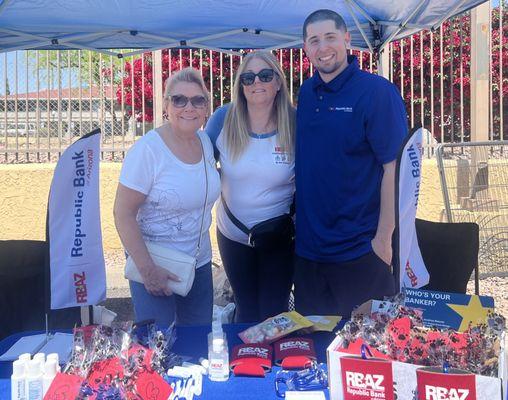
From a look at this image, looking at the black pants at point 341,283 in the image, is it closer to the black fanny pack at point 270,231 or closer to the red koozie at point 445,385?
the black fanny pack at point 270,231

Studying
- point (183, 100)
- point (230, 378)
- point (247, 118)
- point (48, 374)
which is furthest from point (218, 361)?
point (247, 118)

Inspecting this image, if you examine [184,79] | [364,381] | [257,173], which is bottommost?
[364,381]

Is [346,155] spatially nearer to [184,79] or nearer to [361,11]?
[184,79]

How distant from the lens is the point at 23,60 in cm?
643

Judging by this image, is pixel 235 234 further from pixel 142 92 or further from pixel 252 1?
pixel 142 92

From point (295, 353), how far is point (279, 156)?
3.51 ft

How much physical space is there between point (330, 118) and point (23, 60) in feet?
16.2

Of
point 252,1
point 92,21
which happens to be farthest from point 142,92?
point 252,1

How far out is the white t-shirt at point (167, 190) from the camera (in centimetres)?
247

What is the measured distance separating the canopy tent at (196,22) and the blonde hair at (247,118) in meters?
1.08

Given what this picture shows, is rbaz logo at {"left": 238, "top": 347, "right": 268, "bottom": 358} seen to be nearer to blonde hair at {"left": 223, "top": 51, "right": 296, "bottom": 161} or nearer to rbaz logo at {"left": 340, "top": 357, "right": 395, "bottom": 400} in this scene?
rbaz logo at {"left": 340, "top": 357, "right": 395, "bottom": 400}

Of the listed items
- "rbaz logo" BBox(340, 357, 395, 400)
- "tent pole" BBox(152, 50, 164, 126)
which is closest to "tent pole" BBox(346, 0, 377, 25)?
"rbaz logo" BBox(340, 357, 395, 400)

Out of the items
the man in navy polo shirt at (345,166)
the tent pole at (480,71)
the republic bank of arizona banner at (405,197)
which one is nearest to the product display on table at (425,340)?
the republic bank of arizona banner at (405,197)

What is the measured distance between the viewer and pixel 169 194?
2.48 m
